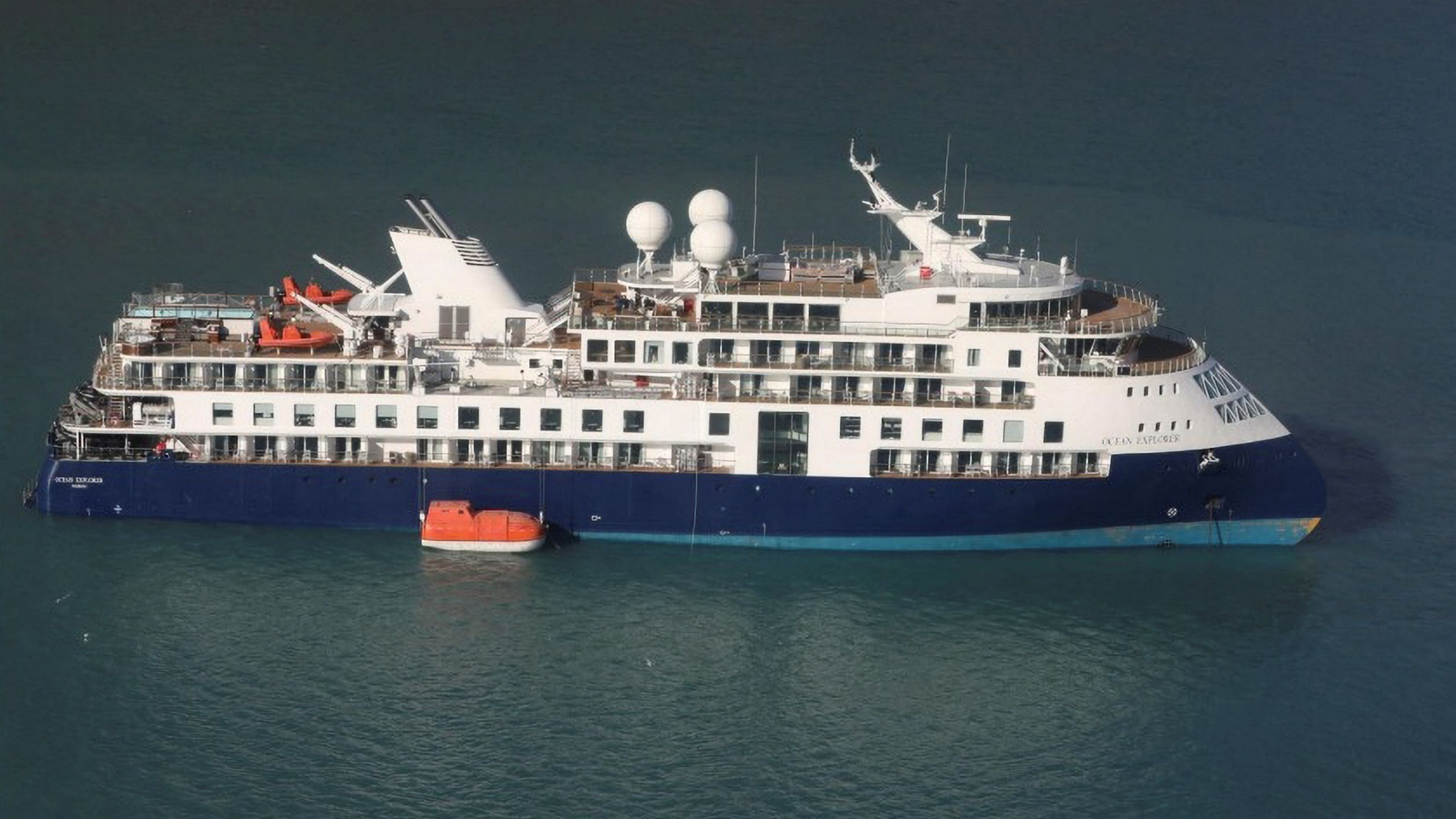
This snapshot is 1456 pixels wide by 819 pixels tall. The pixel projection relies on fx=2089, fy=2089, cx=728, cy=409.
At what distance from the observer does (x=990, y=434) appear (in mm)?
59031

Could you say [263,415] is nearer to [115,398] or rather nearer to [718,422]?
[115,398]

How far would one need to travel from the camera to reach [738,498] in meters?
59.2

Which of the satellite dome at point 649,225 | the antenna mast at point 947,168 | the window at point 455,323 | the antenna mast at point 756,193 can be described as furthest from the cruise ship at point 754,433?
the antenna mast at point 947,168

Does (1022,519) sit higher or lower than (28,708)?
higher

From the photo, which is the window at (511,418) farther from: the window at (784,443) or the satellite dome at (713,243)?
the satellite dome at (713,243)

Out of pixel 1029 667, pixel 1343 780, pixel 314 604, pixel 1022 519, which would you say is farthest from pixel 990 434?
pixel 314 604

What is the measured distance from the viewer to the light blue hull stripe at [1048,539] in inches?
2346

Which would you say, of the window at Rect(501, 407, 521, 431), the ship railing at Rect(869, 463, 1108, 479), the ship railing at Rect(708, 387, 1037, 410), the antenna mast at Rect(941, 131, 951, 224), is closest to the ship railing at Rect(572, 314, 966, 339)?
the ship railing at Rect(708, 387, 1037, 410)

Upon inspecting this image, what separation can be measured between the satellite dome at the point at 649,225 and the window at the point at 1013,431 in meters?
11.6

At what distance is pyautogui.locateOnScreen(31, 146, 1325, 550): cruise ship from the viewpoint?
59094 millimetres

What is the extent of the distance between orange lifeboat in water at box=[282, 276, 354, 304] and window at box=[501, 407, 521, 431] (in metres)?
7.68

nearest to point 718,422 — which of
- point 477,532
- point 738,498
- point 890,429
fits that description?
point 738,498

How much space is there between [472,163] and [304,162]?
7.44m

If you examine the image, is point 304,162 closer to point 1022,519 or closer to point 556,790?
point 1022,519
